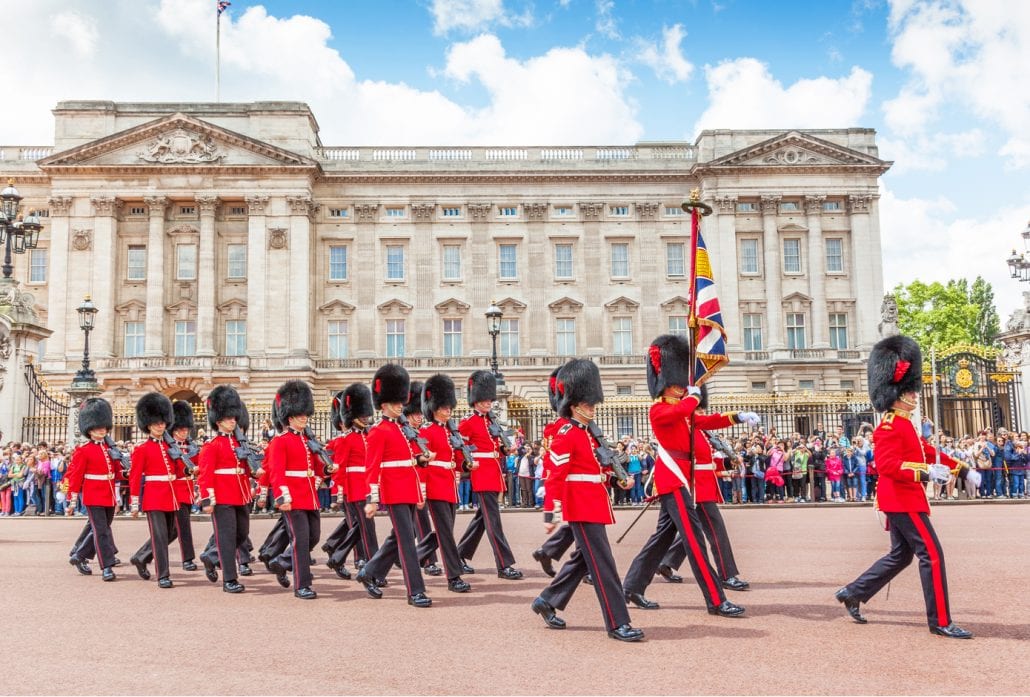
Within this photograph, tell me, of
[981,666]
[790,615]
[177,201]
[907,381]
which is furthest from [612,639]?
[177,201]

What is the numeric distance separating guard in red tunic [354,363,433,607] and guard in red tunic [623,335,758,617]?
185 cm

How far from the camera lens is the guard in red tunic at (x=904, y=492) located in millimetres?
6520

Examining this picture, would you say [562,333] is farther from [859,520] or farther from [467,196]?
[859,520]

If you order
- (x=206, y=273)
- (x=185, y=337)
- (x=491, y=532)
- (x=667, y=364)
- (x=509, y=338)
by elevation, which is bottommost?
(x=491, y=532)

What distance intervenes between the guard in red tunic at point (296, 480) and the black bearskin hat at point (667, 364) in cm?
324

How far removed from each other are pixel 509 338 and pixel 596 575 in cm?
3659

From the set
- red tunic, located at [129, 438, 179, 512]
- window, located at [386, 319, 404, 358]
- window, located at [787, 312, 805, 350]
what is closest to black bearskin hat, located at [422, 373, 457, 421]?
red tunic, located at [129, 438, 179, 512]

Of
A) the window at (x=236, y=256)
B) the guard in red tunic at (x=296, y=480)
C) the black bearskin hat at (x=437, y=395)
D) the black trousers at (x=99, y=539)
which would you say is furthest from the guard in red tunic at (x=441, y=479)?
the window at (x=236, y=256)

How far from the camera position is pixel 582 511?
6.87 metres

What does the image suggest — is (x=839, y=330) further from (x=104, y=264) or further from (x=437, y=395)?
(x=437, y=395)

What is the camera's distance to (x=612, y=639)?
654 centimetres

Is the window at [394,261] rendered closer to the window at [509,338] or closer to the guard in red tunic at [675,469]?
the window at [509,338]

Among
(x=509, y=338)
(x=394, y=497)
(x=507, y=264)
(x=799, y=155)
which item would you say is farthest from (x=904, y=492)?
(x=799, y=155)

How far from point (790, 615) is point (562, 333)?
36.2 meters
